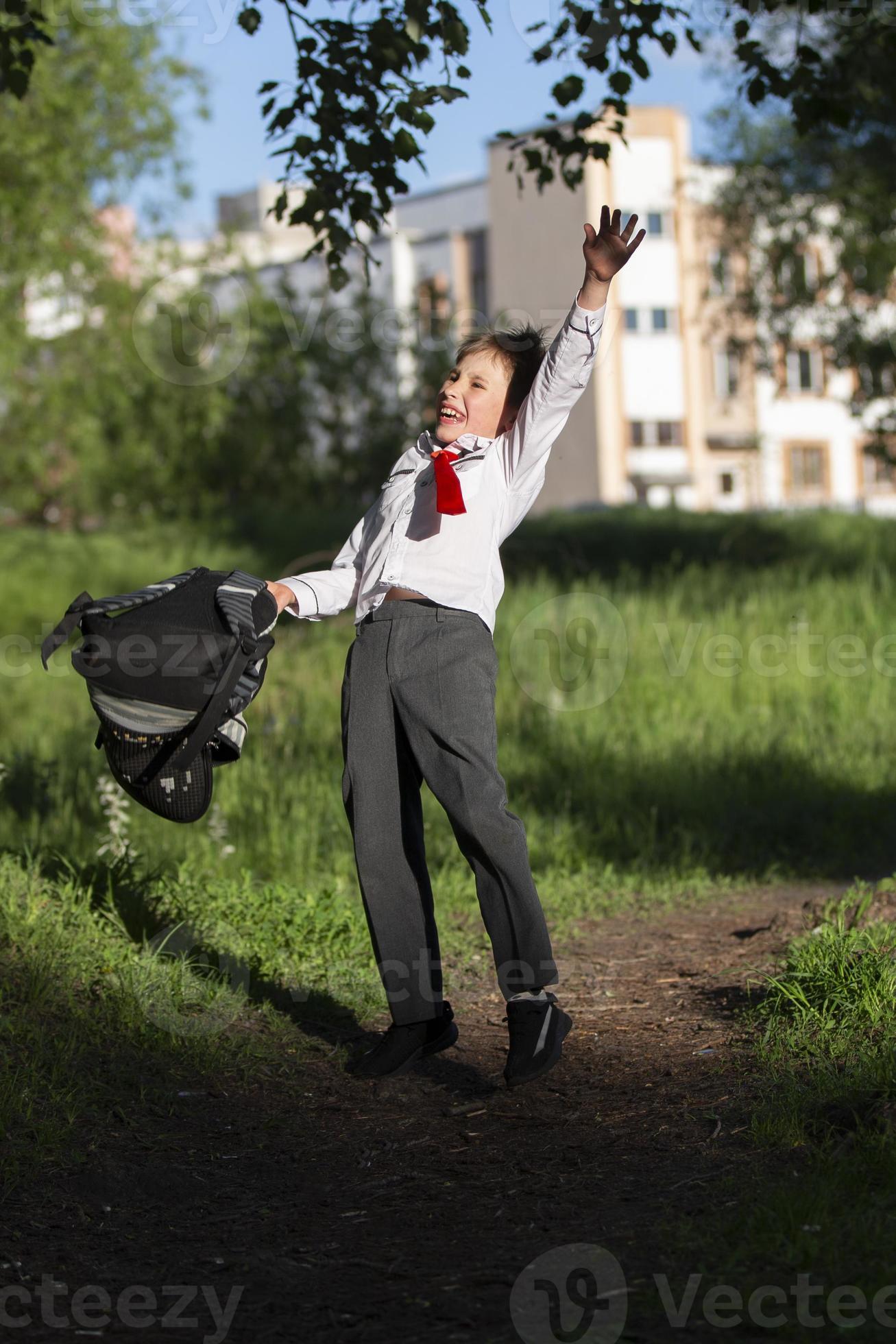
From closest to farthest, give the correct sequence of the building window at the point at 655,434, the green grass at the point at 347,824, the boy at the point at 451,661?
the boy at the point at 451,661
the green grass at the point at 347,824
the building window at the point at 655,434

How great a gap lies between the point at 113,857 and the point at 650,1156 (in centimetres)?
304

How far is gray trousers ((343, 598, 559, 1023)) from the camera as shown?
3.86 m

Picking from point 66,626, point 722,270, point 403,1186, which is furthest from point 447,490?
point 722,270

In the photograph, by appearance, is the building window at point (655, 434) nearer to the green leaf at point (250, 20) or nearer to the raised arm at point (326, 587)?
the green leaf at point (250, 20)

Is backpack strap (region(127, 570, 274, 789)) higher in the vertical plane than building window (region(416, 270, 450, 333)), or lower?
lower

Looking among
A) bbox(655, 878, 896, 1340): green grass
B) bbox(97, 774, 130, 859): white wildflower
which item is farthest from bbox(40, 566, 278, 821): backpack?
bbox(97, 774, 130, 859): white wildflower

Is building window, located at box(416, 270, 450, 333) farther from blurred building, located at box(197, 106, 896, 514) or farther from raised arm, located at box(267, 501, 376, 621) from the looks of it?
raised arm, located at box(267, 501, 376, 621)

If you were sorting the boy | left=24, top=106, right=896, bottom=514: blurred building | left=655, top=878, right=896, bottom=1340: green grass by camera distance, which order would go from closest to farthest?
left=655, top=878, right=896, bottom=1340: green grass, the boy, left=24, top=106, right=896, bottom=514: blurred building

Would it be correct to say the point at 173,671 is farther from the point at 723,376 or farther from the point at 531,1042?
the point at 723,376

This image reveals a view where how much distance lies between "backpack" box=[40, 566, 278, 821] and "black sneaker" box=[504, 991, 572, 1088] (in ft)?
3.30

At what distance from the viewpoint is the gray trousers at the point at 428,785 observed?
3.86 metres

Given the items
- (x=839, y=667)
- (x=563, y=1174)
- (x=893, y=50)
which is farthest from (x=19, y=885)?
(x=839, y=667)

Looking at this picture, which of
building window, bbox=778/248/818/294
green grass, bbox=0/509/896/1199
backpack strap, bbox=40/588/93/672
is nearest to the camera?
backpack strap, bbox=40/588/93/672

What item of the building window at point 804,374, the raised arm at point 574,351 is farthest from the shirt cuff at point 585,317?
the building window at point 804,374
